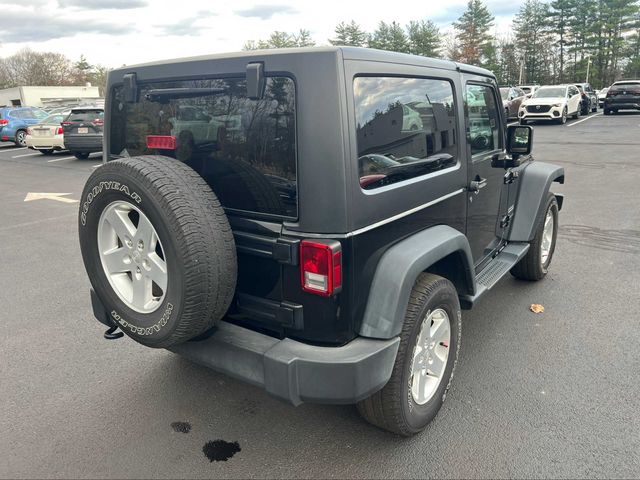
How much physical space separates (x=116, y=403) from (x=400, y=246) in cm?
196

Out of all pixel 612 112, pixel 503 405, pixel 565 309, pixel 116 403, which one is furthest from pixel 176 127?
pixel 612 112

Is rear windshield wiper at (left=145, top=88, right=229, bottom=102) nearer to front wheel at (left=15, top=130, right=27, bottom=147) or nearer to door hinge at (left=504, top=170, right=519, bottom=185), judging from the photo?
door hinge at (left=504, top=170, right=519, bottom=185)

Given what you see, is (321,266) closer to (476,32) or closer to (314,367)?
(314,367)

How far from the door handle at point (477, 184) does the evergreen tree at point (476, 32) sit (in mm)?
64795

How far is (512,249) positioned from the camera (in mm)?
4184

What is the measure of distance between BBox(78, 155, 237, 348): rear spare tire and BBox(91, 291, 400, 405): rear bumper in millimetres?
251

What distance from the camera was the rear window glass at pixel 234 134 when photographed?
221 centimetres

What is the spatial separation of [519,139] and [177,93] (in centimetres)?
276

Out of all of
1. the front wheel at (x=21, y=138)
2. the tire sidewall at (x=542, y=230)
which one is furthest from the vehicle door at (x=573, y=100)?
the front wheel at (x=21, y=138)

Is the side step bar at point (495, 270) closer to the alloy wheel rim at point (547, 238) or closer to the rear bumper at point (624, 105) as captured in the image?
the alloy wheel rim at point (547, 238)

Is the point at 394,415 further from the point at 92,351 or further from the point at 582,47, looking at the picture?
the point at 582,47

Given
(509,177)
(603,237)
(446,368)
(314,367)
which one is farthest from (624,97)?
(314,367)

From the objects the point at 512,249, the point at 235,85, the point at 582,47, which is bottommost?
the point at 512,249

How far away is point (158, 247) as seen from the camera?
2.38 m
